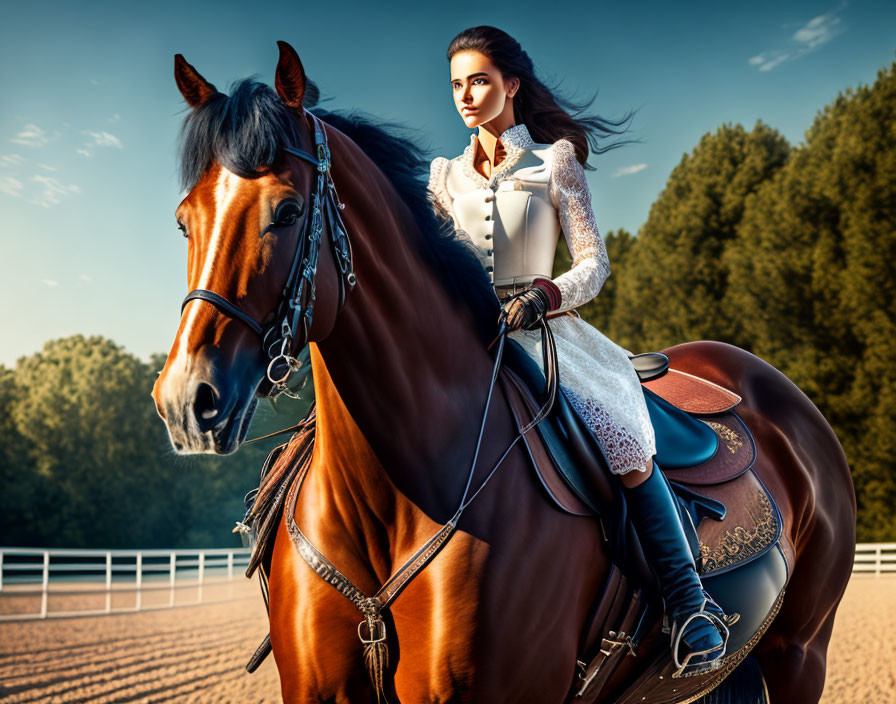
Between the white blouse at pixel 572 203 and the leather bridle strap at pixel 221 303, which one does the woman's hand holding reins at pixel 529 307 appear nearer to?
the white blouse at pixel 572 203

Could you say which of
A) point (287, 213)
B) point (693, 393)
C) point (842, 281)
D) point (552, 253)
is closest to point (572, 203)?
point (552, 253)

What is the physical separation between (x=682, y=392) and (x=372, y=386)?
7.31ft

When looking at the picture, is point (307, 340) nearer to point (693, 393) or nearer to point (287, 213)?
point (287, 213)

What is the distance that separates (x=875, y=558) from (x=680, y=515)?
1820 centimetres

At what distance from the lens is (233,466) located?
28.5 m

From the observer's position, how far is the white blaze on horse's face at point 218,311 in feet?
5.36

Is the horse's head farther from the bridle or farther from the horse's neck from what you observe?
the horse's neck

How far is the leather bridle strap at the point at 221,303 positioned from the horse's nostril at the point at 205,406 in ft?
0.59

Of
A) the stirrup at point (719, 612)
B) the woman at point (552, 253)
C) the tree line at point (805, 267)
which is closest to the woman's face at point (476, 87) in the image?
the woman at point (552, 253)

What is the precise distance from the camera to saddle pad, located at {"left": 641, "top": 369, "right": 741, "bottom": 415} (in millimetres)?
3676

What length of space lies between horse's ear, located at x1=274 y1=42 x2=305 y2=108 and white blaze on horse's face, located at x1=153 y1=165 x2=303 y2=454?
0.99 ft

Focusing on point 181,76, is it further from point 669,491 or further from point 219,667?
point 219,667

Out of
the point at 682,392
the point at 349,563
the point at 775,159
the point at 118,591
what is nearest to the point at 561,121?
the point at 682,392

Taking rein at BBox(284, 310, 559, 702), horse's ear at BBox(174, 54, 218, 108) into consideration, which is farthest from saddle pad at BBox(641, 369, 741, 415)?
horse's ear at BBox(174, 54, 218, 108)
